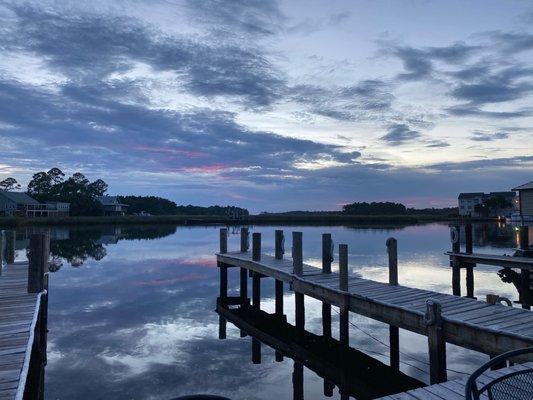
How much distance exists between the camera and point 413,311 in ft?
30.6

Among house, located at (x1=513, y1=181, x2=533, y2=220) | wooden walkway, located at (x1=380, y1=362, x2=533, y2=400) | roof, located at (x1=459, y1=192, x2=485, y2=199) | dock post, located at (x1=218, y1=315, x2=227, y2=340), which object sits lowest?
dock post, located at (x1=218, y1=315, x2=227, y2=340)

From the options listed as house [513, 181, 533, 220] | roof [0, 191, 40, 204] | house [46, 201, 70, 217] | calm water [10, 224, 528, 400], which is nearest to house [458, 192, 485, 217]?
house [513, 181, 533, 220]

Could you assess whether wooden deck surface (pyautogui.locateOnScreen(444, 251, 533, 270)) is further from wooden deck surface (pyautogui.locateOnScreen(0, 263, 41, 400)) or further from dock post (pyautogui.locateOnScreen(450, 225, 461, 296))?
wooden deck surface (pyautogui.locateOnScreen(0, 263, 41, 400))

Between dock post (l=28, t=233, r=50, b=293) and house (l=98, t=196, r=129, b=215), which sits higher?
house (l=98, t=196, r=129, b=215)

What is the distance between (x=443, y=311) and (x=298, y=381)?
12.2ft

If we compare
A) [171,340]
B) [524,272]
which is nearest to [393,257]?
[171,340]

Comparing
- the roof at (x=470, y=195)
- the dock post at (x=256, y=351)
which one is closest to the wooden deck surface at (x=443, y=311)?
the dock post at (x=256, y=351)

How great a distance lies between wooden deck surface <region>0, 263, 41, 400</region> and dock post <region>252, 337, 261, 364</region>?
5.57 m

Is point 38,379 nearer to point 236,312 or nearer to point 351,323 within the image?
point 236,312

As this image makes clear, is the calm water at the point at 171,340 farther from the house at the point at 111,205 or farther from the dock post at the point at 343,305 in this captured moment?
the house at the point at 111,205

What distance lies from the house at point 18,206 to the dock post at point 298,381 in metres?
93.1

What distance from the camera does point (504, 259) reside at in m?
19.3

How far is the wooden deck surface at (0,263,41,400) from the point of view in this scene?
6035 millimetres

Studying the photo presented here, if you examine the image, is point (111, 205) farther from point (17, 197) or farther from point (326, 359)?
point (326, 359)
